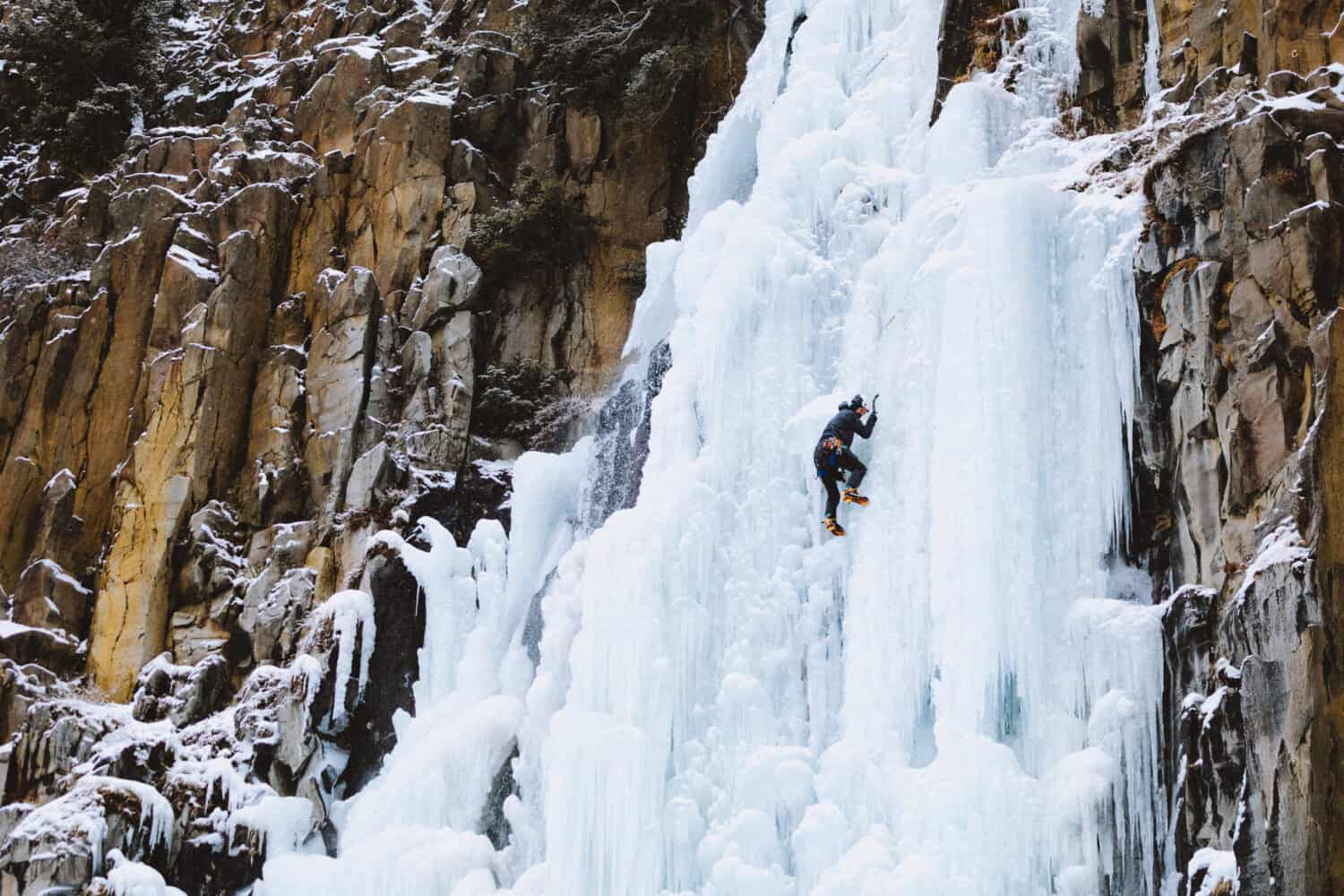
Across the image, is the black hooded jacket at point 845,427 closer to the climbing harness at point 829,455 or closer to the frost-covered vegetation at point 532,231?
the climbing harness at point 829,455

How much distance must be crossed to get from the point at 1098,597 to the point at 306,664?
8257mm

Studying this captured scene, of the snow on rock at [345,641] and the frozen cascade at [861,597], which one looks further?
the snow on rock at [345,641]

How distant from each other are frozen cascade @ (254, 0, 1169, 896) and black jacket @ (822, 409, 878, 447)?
0.90 feet

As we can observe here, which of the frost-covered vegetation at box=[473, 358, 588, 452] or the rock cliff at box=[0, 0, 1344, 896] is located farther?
the frost-covered vegetation at box=[473, 358, 588, 452]

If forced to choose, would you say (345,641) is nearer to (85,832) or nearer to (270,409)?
(85,832)

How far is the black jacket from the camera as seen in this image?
1108 centimetres

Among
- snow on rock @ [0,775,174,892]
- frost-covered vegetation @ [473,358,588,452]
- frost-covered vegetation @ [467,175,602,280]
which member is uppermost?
frost-covered vegetation @ [467,175,602,280]

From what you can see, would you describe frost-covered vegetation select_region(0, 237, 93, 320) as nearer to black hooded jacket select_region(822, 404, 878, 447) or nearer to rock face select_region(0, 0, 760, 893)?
rock face select_region(0, 0, 760, 893)

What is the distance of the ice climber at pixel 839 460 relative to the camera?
435 inches

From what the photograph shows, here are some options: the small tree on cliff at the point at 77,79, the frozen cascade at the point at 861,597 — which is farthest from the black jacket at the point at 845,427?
the small tree on cliff at the point at 77,79

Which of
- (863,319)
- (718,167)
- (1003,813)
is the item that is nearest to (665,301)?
(718,167)

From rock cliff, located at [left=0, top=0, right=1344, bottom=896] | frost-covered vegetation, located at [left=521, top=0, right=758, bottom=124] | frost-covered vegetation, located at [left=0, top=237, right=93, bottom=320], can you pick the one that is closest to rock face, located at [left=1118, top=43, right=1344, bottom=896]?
rock cliff, located at [left=0, top=0, right=1344, bottom=896]

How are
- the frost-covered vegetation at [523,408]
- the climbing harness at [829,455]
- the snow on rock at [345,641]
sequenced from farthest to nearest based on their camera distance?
the frost-covered vegetation at [523,408] < the snow on rock at [345,641] < the climbing harness at [829,455]

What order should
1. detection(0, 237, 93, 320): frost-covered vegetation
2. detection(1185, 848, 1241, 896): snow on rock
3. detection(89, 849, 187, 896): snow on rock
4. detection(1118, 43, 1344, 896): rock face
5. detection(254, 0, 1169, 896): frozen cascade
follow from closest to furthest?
detection(1118, 43, 1344, 896): rock face, detection(1185, 848, 1241, 896): snow on rock, detection(254, 0, 1169, 896): frozen cascade, detection(89, 849, 187, 896): snow on rock, detection(0, 237, 93, 320): frost-covered vegetation
